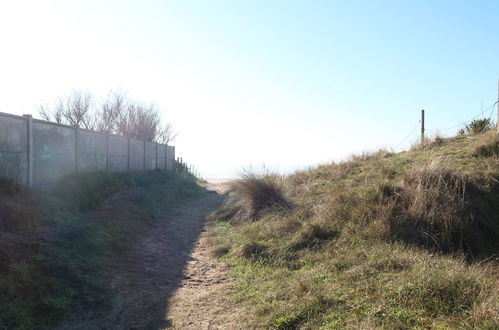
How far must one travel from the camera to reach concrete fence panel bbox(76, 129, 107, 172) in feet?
36.0

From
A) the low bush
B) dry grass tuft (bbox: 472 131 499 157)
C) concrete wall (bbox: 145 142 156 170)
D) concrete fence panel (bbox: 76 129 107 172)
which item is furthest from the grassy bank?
the low bush

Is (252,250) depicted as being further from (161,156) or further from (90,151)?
(161,156)

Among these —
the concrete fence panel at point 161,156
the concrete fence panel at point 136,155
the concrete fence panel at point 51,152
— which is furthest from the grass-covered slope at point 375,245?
the concrete fence panel at point 161,156

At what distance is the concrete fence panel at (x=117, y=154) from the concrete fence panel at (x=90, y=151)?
1.64 feet

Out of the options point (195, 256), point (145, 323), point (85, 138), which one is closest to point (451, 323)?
point (145, 323)

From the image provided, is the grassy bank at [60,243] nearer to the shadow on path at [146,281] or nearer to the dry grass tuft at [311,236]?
the shadow on path at [146,281]

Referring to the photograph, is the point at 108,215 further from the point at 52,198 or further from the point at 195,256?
the point at 195,256

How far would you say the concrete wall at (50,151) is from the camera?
7746 mm

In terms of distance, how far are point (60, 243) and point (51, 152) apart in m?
4.43

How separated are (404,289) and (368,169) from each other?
6.53 m

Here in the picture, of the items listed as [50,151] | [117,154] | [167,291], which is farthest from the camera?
[117,154]

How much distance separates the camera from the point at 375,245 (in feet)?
18.0

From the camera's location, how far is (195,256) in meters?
6.87

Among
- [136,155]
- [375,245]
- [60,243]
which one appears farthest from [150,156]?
[375,245]
